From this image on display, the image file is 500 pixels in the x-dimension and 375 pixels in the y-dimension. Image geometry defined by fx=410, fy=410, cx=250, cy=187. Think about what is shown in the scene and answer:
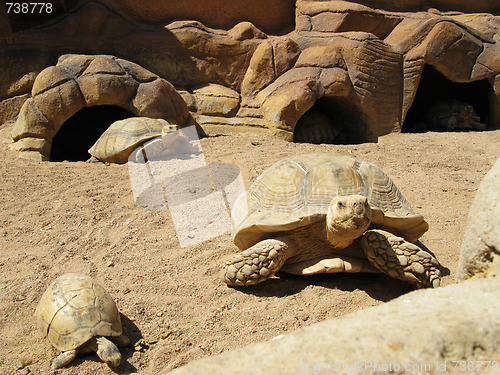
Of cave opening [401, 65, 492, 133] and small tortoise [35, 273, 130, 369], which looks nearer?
small tortoise [35, 273, 130, 369]

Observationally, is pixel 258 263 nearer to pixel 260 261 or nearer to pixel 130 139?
A: pixel 260 261

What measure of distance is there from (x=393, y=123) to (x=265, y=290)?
6163mm

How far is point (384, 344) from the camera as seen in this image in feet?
4.11

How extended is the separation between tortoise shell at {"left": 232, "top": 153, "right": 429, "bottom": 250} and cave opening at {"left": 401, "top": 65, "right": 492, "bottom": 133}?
6.69 metres

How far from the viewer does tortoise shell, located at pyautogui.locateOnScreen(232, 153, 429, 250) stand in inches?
110

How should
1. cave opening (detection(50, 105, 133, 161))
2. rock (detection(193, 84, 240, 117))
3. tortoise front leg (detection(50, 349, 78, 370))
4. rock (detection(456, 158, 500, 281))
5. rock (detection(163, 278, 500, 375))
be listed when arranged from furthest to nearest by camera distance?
rock (detection(193, 84, 240, 117))
cave opening (detection(50, 105, 133, 161))
tortoise front leg (detection(50, 349, 78, 370))
rock (detection(456, 158, 500, 281))
rock (detection(163, 278, 500, 375))

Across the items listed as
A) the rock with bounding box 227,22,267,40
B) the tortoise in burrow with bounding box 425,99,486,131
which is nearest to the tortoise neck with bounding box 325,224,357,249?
the rock with bounding box 227,22,267,40

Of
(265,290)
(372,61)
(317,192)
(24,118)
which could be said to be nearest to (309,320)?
(265,290)

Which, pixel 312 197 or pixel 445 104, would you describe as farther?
pixel 445 104

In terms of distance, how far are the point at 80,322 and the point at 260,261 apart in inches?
46.8

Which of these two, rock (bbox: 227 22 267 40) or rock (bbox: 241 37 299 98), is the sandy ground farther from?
rock (bbox: 227 22 267 40)

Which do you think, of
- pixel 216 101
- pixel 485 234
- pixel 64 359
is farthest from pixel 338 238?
pixel 216 101

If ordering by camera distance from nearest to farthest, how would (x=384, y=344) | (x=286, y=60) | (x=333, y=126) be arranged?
1. (x=384, y=344)
2. (x=286, y=60)
3. (x=333, y=126)

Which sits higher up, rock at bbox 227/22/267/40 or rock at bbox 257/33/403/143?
rock at bbox 227/22/267/40
